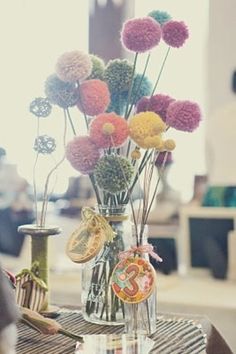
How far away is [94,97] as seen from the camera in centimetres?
142

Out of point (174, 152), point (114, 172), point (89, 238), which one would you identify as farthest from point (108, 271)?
point (174, 152)

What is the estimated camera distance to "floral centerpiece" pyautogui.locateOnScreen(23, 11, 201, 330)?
1354mm

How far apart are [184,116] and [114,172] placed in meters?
0.18

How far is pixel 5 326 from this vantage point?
2.61 feet

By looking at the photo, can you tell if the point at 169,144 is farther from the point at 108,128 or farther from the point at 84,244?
the point at 84,244

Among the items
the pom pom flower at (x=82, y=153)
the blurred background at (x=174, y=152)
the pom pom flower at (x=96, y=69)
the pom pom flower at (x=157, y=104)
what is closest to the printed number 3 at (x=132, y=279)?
the pom pom flower at (x=82, y=153)

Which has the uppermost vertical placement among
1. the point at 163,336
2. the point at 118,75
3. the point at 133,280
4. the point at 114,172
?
the point at 118,75

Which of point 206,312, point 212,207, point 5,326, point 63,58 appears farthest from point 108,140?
point 212,207

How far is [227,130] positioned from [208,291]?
2.04ft

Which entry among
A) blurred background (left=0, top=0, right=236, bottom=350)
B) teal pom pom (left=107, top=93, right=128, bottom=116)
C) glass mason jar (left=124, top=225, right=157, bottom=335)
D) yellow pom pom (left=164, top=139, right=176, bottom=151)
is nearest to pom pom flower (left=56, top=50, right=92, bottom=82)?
teal pom pom (left=107, top=93, right=128, bottom=116)

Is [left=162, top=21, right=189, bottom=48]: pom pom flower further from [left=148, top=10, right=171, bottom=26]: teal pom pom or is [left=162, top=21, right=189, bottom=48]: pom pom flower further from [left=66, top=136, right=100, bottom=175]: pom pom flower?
[left=66, top=136, right=100, bottom=175]: pom pom flower

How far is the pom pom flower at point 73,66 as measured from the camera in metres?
1.38

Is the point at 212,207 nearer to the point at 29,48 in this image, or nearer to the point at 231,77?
the point at 231,77

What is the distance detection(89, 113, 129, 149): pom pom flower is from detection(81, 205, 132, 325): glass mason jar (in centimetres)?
16
